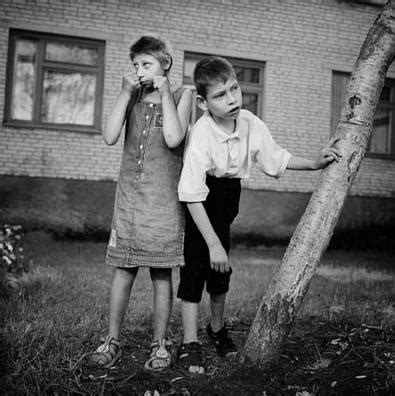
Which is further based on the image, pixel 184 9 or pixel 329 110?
pixel 329 110

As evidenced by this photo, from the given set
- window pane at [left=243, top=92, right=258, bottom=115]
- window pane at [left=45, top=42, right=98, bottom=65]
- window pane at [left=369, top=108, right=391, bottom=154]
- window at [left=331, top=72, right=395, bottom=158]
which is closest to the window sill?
window pane at [left=45, top=42, right=98, bottom=65]

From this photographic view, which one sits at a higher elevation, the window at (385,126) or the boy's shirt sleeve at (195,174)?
the window at (385,126)

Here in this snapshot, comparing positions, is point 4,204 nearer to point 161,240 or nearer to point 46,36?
point 46,36

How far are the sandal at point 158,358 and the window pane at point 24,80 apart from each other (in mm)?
6531

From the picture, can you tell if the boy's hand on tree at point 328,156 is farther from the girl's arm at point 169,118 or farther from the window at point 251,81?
the window at point 251,81

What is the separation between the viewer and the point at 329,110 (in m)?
8.95

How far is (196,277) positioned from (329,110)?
7.28 metres

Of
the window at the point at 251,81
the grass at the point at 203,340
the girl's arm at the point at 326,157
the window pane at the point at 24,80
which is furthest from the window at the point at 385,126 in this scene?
the girl's arm at the point at 326,157

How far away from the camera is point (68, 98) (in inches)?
320

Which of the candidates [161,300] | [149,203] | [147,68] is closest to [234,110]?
[147,68]

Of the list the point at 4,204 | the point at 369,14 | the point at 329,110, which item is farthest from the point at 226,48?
the point at 4,204

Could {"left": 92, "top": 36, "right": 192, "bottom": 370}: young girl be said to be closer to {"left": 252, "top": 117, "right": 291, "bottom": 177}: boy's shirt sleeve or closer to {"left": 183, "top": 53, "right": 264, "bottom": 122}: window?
{"left": 252, "top": 117, "right": 291, "bottom": 177}: boy's shirt sleeve

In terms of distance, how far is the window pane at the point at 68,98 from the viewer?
26.5 ft

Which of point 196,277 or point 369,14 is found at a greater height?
point 369,14
